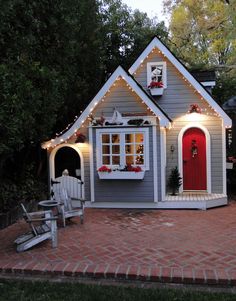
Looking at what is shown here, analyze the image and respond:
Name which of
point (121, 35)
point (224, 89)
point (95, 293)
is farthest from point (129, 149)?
point (224, 89)

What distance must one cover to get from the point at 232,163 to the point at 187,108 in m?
2.15

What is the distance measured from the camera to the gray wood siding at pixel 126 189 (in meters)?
10.1

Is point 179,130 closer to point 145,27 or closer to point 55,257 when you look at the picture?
point 55,257

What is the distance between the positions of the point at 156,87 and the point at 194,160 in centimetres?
247

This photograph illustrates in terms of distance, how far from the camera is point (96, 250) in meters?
6.09

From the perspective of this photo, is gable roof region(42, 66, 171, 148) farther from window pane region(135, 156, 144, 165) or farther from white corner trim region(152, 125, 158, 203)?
window pane region(135, 156, 144, 165)

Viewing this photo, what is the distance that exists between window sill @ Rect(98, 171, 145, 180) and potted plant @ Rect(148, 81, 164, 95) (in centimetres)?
263

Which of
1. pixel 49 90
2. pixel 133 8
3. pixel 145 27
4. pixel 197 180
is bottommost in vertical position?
pixel 197 180

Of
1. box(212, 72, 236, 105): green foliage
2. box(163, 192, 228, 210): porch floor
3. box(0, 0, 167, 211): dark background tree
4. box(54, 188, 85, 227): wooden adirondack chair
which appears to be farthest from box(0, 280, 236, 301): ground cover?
box(212, 72, 236, 105): green foliage

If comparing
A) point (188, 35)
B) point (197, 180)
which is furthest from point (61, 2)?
point (188, 35)

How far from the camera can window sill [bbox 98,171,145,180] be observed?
9898 millimetres

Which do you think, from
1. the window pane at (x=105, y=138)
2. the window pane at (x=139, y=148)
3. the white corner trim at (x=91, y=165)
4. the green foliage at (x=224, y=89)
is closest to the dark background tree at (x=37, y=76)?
the white corner trim at (x=91, y=165)

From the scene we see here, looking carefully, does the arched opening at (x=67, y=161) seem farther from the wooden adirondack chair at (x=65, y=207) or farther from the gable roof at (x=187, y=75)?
the wooden adirondack chair at (x=65, y=207)

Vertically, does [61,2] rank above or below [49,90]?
above
